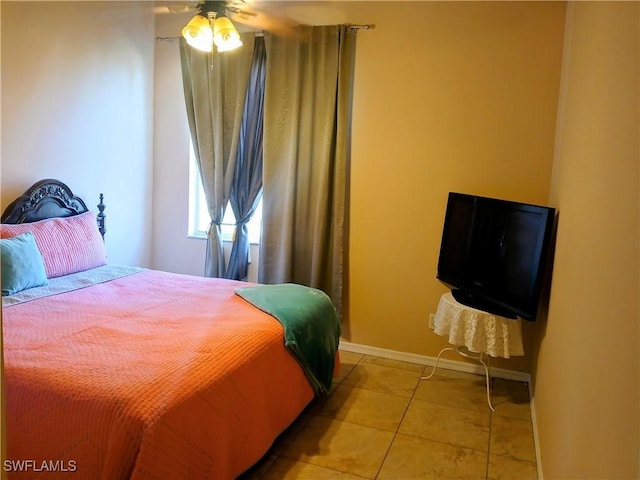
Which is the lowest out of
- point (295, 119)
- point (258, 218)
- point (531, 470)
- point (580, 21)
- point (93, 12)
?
point (531, 470)

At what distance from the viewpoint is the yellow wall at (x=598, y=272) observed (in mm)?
1137

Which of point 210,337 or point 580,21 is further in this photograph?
point 580,21

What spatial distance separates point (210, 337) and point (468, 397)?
178 cm

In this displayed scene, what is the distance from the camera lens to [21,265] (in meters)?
2.77

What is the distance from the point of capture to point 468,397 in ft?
10.2

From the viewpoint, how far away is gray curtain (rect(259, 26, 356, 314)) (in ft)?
11.9

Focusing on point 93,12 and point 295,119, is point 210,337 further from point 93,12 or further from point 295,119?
point 93,12

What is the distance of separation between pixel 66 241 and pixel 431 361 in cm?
269

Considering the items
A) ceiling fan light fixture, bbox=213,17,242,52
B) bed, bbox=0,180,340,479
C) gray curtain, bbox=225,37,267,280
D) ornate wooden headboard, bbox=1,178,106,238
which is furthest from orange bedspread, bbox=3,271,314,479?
ceiling fan light fixture, bbox=213,17,242,52

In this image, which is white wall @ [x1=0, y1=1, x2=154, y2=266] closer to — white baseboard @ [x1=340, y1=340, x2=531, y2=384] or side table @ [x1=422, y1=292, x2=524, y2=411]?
white baseboard @ [x1=340, y1=340, x2=531, y2=384]

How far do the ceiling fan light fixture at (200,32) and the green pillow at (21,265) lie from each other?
166 centimetres

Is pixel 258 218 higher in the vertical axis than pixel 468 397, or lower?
higher

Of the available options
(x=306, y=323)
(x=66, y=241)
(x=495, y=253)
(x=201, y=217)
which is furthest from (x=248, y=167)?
(x=495, y=253)

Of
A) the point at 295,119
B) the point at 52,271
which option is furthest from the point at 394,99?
the point at 52,271
